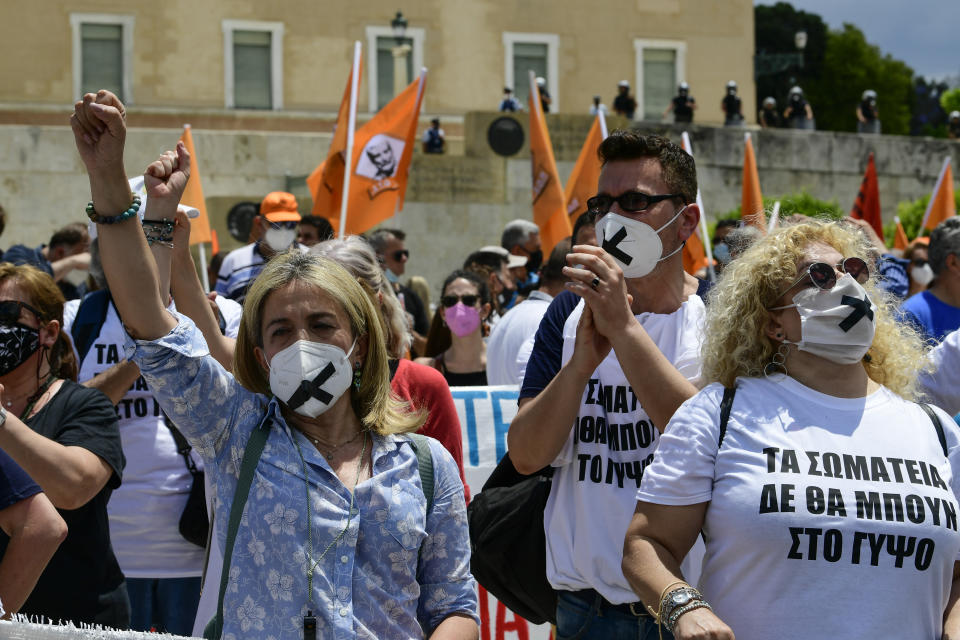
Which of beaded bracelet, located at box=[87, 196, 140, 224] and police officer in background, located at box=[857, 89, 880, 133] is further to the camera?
police officer in background, located at box=[857, 89, 880, 133]

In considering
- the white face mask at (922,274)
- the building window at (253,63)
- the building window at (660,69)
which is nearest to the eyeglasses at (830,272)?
the white face mask at (922,274)

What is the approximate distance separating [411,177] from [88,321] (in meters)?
17.8

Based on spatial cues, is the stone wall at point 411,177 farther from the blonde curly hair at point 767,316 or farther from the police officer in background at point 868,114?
the blonde curly hair at point 767,316

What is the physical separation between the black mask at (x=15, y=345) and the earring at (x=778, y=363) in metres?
2.15

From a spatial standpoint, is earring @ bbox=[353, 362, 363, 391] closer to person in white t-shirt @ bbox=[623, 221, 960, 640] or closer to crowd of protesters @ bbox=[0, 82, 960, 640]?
crowd of protesters @ bbox=[0, 82, 960, 640]

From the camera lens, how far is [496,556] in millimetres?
3484

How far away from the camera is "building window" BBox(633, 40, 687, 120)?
3158 cm

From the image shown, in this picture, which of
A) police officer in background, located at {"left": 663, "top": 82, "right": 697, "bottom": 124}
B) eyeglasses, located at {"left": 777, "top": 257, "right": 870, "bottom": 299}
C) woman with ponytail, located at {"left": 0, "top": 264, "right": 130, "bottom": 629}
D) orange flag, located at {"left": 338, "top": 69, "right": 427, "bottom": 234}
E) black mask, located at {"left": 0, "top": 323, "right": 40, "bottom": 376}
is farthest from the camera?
police officer in background, located at {"left": 663, "top": 82, "right": 697, "bottom": 124}

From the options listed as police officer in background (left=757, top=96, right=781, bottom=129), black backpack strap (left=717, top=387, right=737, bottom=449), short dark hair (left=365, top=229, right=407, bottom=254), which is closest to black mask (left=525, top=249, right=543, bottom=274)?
short dark hair (left=365, top=229, right=407, bottom=254)

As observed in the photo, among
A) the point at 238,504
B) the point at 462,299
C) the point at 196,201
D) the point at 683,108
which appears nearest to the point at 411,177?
the point at 683,108

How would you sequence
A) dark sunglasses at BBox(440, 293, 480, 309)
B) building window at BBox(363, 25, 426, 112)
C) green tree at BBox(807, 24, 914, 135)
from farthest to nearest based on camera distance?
green tree at BBox(807, 24, 914, 135)
building window at BBox(363, 25, 426, 112)
dark sunglasses at BBox(440, 293, 480, 309)

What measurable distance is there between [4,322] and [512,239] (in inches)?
280

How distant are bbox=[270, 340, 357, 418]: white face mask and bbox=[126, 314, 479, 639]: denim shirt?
0.05 metres

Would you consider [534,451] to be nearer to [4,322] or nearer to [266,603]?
[266,603]
